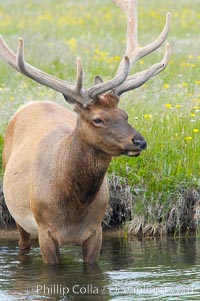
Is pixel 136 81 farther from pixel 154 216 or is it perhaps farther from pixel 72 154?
pixel 154 216

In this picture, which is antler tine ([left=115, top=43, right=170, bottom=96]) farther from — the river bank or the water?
the river bank

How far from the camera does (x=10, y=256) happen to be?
929 centimetres

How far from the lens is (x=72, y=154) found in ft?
26.3

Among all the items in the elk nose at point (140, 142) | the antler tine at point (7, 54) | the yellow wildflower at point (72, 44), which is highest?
the yellow wildflower at point (72, 44)

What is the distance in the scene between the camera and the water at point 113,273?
25.2 feet

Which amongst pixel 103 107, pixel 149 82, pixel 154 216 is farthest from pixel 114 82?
pixel 149 82

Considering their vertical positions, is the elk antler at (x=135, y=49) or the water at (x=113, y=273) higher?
the elk antler at (x=135, y=49)

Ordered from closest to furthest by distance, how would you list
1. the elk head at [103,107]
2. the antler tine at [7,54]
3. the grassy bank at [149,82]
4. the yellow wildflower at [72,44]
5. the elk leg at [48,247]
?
the elk head at [103,107] < the antler tine at [7,54] < the elk leg at [48,247] < the grassy bank at [149,82] < the yellow wildflower at [72,44]

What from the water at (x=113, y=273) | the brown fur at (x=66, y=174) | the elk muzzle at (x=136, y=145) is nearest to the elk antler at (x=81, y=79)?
the brown fur at (x=66, y=174)

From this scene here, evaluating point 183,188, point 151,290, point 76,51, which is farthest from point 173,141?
point 76,51

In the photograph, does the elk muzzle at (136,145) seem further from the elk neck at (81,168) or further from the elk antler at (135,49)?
the elk antler at (135,49)

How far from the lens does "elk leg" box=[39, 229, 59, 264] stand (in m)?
8.34

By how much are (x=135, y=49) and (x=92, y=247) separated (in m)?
1.76

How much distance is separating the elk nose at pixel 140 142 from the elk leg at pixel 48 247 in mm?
1353
